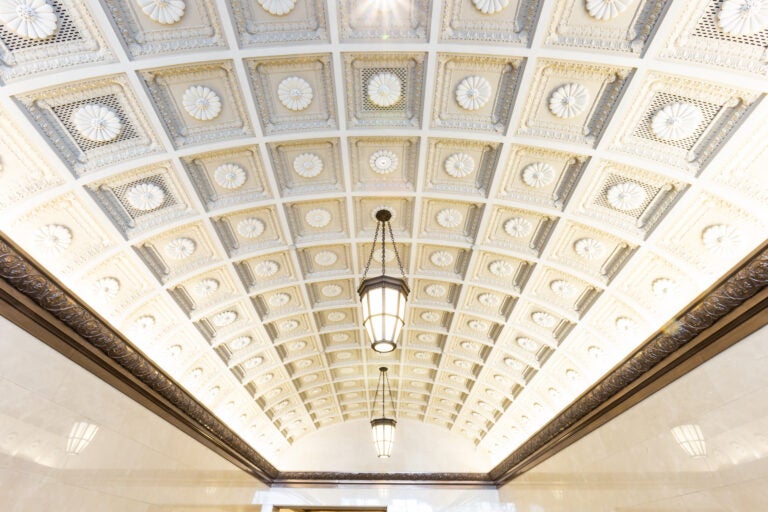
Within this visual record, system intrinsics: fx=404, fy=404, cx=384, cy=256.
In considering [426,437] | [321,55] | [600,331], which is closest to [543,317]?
[600,331]

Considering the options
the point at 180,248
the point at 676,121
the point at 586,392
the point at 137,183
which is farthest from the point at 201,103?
the point at 586,392

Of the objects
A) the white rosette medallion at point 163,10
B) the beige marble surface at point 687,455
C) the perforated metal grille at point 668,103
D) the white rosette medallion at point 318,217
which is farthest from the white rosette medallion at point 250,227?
the beige marble surface at point 687,455

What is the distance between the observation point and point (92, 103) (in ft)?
14.7

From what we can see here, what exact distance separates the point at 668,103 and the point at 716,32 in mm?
812

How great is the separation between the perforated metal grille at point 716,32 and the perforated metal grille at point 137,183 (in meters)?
6.33

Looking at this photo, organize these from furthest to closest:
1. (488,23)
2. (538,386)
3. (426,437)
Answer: (426,437), (538,386), (488,23)

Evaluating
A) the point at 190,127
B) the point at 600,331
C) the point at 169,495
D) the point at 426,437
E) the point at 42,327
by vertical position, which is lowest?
the point at 169,495

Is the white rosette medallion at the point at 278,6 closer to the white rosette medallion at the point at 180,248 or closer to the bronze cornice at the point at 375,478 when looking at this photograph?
the white rosette medallion at the point at 180,248

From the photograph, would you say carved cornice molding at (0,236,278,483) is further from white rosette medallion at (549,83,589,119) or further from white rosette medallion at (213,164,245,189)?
white rosette medallion at (549,83,589,119)

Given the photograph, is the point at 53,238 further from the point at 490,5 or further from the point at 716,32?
the point at 716,32

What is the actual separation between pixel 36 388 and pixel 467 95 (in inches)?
246

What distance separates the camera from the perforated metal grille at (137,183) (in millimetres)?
5395

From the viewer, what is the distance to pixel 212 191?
5.95 meters

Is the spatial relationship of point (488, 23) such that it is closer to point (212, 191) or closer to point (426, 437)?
point (212, 191)
